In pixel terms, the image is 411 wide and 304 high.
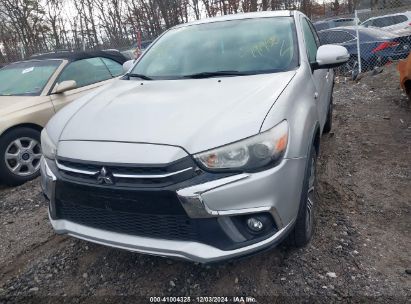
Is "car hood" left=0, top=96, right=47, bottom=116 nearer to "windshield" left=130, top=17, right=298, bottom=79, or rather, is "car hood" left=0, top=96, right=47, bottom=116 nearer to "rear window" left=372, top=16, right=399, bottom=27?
"windshield" left=130, top=17, right=298, bottom=79

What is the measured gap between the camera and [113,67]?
6012 millimetres

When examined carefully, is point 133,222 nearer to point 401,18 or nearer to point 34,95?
point 34,95

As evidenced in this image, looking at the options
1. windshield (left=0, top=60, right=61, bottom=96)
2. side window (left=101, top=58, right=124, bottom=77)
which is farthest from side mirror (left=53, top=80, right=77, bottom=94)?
side window (left=101, top=58, right=124, bottom=77)

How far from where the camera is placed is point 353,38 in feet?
32.7

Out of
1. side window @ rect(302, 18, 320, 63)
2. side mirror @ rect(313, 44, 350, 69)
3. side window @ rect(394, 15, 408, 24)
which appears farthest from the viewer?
side window @ rect(394, 15, 408, 24)

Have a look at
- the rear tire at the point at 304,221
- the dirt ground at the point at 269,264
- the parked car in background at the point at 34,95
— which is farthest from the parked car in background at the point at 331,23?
the rear tire at the point at 304,221

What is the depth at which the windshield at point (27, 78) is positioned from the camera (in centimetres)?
494

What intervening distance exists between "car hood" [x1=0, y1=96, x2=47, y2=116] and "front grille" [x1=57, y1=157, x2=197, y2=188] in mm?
2738

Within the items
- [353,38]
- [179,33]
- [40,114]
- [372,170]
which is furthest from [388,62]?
[40,114]

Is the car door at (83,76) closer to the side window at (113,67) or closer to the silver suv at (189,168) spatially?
the side window at (113,67)

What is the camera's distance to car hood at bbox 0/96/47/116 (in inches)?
174

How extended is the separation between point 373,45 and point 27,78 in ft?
27.0

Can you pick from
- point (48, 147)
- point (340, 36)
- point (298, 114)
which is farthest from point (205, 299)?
point (340, 36)

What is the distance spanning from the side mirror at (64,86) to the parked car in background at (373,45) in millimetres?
6809
